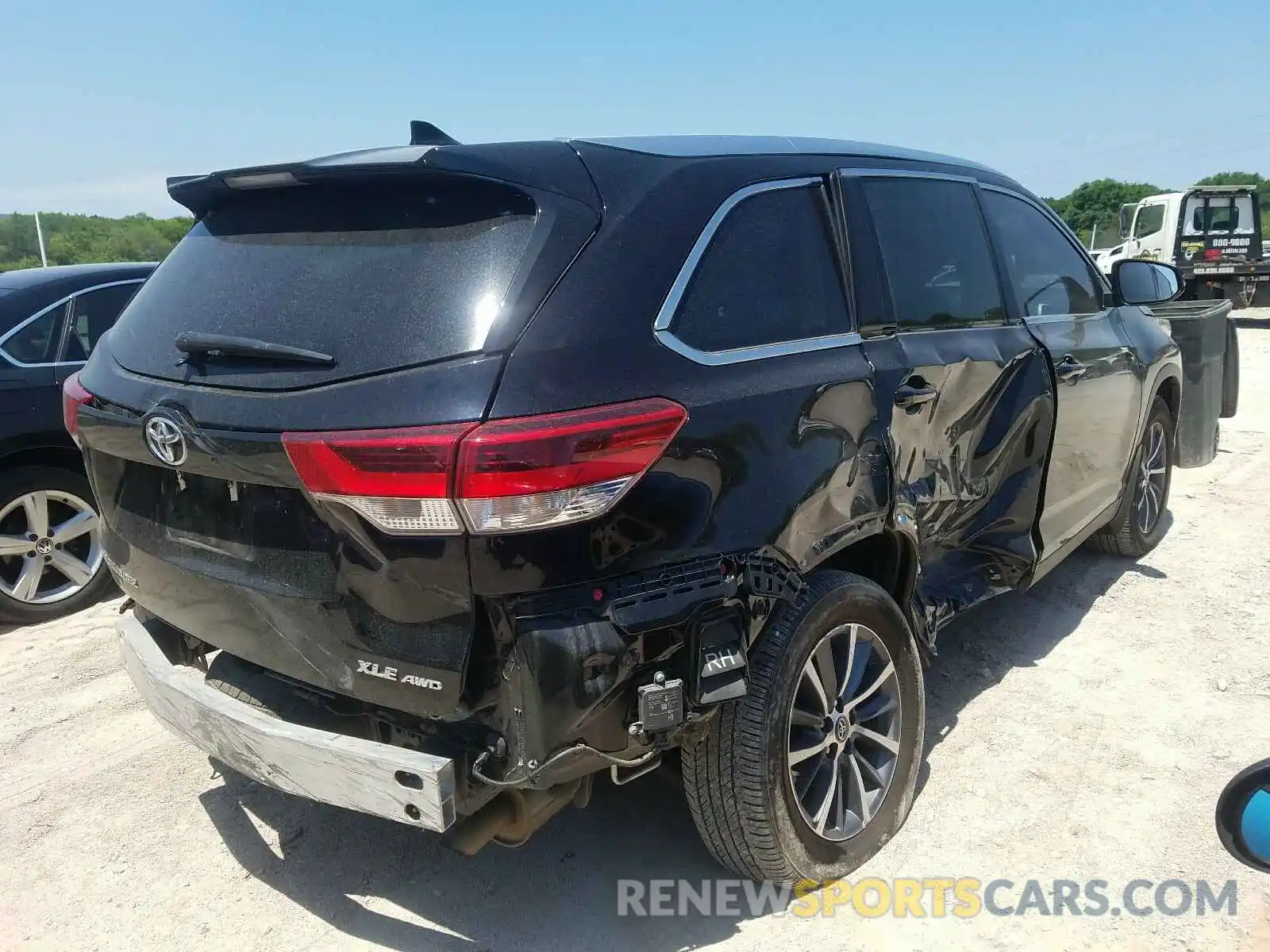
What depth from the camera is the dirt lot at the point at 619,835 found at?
259cm

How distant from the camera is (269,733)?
7.09 feet

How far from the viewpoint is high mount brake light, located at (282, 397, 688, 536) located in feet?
6.26

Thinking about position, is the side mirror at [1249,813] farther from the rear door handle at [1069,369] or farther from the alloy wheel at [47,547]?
the alloy wheel at [47,547]

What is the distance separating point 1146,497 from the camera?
5312mm

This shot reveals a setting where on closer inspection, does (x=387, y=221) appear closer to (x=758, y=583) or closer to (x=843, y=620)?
(x=758, y=583)

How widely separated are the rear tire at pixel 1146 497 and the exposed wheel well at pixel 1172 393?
0.05 metres

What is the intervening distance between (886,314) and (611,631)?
1458mm

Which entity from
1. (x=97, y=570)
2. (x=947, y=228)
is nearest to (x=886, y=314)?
(x=947, y=228)

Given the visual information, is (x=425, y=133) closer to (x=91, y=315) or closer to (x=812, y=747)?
(x=812, y=747)

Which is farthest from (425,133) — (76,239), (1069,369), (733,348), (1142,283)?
(76,239)

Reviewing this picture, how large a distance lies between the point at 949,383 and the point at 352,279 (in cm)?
189

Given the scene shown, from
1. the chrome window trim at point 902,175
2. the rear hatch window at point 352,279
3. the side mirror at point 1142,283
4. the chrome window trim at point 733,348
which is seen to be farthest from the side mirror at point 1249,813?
the side mirror at point 1142,283

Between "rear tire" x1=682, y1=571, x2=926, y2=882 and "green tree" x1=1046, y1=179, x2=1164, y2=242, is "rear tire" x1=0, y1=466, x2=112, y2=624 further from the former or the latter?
"green tree" x1=1046, y1=179, x2=1164, y2=242

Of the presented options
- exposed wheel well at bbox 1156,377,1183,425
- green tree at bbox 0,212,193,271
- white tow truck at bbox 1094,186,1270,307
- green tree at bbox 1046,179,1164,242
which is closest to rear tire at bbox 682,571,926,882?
exposed wheel well at bbox 1156,377,1183,425
